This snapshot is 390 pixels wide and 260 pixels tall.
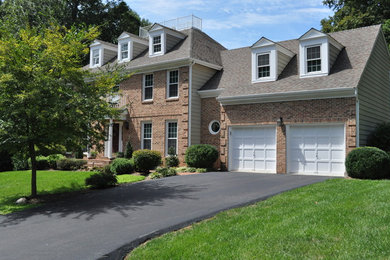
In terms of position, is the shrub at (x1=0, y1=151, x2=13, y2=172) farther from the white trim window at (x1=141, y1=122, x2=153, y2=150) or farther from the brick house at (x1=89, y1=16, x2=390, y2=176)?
the white trim window at (x1=141, y1=122, x2=153, y2=150)

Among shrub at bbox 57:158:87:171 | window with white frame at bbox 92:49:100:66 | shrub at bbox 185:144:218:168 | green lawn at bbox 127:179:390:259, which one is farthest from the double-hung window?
window with white frame at bbox 92:49:100:66

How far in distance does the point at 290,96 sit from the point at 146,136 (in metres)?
9.29

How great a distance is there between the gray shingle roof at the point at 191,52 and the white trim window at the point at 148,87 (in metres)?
0.85

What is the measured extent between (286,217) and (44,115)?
7465mm

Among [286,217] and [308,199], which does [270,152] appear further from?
[286,217]

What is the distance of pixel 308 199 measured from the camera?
8742mm

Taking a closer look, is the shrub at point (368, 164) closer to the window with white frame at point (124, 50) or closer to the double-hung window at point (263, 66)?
the double-hung window at point (263, 66)

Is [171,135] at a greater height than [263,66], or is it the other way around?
[263,66]

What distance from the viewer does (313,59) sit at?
1631 centimetres

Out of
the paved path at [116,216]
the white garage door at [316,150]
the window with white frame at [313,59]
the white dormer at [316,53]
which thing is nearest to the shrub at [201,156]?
the white garage door at [316,150]

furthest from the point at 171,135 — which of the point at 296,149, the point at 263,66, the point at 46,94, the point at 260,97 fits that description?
the point at 46,94

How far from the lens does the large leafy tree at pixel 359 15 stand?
26.6m

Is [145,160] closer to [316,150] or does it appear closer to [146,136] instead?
[146,136]

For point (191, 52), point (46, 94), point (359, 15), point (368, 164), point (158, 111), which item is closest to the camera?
point (46, 94)
